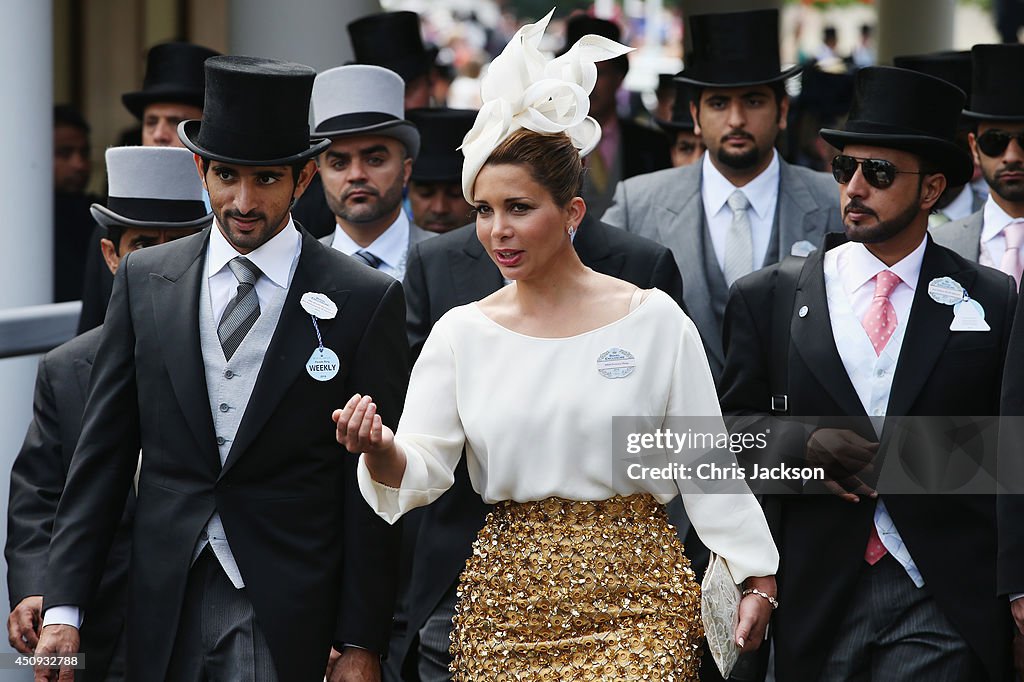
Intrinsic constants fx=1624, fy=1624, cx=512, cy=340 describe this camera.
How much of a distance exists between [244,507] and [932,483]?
2.13 meters

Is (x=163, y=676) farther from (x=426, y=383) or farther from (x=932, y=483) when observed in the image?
(x=932, y=483)

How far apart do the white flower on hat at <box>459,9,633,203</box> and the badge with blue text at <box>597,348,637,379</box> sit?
586mm

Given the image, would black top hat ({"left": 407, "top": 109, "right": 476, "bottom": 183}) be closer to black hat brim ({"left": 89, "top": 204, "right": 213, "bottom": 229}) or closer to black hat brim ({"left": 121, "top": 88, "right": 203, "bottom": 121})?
black hat brim ({"left": 121, "top": 88, "right": 203, "bottom": 121})

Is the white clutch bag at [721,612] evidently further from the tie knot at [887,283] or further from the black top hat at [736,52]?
the black top hat at [736,52]

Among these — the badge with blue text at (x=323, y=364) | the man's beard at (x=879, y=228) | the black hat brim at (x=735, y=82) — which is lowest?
the badge with blue text at (x=323, y=364)

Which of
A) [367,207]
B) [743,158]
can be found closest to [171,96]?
[367,207]

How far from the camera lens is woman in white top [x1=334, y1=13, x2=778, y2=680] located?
4.41 metres

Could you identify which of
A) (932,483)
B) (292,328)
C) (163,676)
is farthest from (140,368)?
(932,483)

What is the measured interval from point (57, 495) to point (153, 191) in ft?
4.37

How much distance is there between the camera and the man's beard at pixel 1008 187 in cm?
674

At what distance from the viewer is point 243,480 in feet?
15.6

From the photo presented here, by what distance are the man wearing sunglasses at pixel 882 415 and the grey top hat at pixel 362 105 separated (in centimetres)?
240

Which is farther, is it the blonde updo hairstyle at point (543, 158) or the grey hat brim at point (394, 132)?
the grey hat brim at point (394, 132)

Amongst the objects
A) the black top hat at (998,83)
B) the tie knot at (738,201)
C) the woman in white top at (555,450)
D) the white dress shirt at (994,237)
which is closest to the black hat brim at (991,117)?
the black top hat at (998,83)
